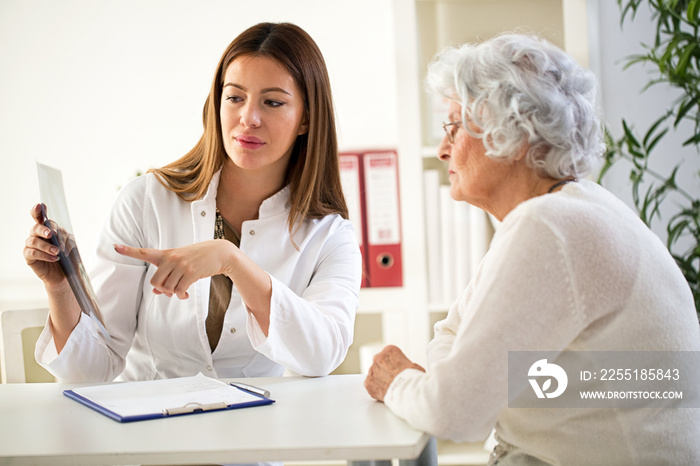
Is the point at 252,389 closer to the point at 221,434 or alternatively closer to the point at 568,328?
the point at 221,434

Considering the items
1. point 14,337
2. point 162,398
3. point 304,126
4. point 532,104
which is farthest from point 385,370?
point 14,337

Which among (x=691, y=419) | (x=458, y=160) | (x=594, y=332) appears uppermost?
(x=458, y=160)

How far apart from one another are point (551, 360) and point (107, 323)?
3.34 feet

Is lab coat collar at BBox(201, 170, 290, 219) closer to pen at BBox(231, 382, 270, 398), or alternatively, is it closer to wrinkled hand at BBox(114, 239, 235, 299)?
wrinkled hand at BBox(114, 239, 235, 299)

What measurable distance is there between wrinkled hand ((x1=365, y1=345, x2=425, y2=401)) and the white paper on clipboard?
1.92 ft

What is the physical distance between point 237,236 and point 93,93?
5.25 ft

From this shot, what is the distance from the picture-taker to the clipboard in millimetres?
1109

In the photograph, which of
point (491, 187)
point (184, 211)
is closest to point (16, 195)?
point (184, 211)

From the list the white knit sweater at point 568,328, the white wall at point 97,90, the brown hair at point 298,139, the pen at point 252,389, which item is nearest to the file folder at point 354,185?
the white wall at point 97,90

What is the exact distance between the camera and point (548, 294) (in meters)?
0.97

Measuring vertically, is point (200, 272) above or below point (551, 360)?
above

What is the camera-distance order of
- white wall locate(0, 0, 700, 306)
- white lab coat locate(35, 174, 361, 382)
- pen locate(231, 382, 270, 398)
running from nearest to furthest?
pen locate(231, 382, 270, 398) → white lab coat locate(35, 174, 361, 382) → white wall locate(0, 0, 700, 306)

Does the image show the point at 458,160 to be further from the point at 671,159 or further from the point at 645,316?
the point at 671,159

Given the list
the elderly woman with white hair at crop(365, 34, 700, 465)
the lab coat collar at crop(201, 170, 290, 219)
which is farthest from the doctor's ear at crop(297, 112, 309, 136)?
the elderly woman with white hair at crop(365, 34, 700, 465)
